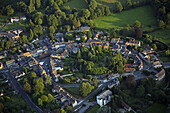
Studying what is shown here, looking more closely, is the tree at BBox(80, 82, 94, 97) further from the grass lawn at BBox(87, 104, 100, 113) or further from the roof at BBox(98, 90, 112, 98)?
the grass lawn at BBox(87, 104, 100, 113)

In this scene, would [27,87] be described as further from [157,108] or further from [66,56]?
[157,108]

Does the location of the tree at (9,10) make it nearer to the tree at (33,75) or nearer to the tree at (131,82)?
the tree at (33,75)

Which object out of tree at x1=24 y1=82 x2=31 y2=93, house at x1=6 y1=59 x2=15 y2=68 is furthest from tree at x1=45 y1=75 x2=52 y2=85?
house at x1=6 y1=59 x2=15 y2=68

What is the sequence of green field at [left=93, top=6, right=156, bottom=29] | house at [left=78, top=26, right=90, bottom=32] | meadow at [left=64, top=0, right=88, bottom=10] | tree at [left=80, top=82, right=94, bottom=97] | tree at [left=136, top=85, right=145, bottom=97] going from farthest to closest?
1. meadow at [left=64, top=0, right=88, bottom=10]
2. green field at [left=93, top=6, right=156, bottom=29]
3. house at [left=78, top=26, right=90, bottom=32]
4. tree at [left=80, top=82, right=94, bottom=97]
5. tree at [left=136, top=85, right=145, bottom=97]

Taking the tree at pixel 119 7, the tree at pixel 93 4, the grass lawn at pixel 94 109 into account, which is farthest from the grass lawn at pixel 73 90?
the tree at pixel 119 7

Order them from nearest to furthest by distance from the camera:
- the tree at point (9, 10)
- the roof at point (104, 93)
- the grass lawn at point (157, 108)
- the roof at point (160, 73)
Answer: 1. the grass lawn at point (157, 108)
2. the roof at point (104, 93)
3. the roof at point (160, 73)
4. the tree at point (9, 10)

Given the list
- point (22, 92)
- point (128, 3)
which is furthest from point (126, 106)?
point (128, 3)
